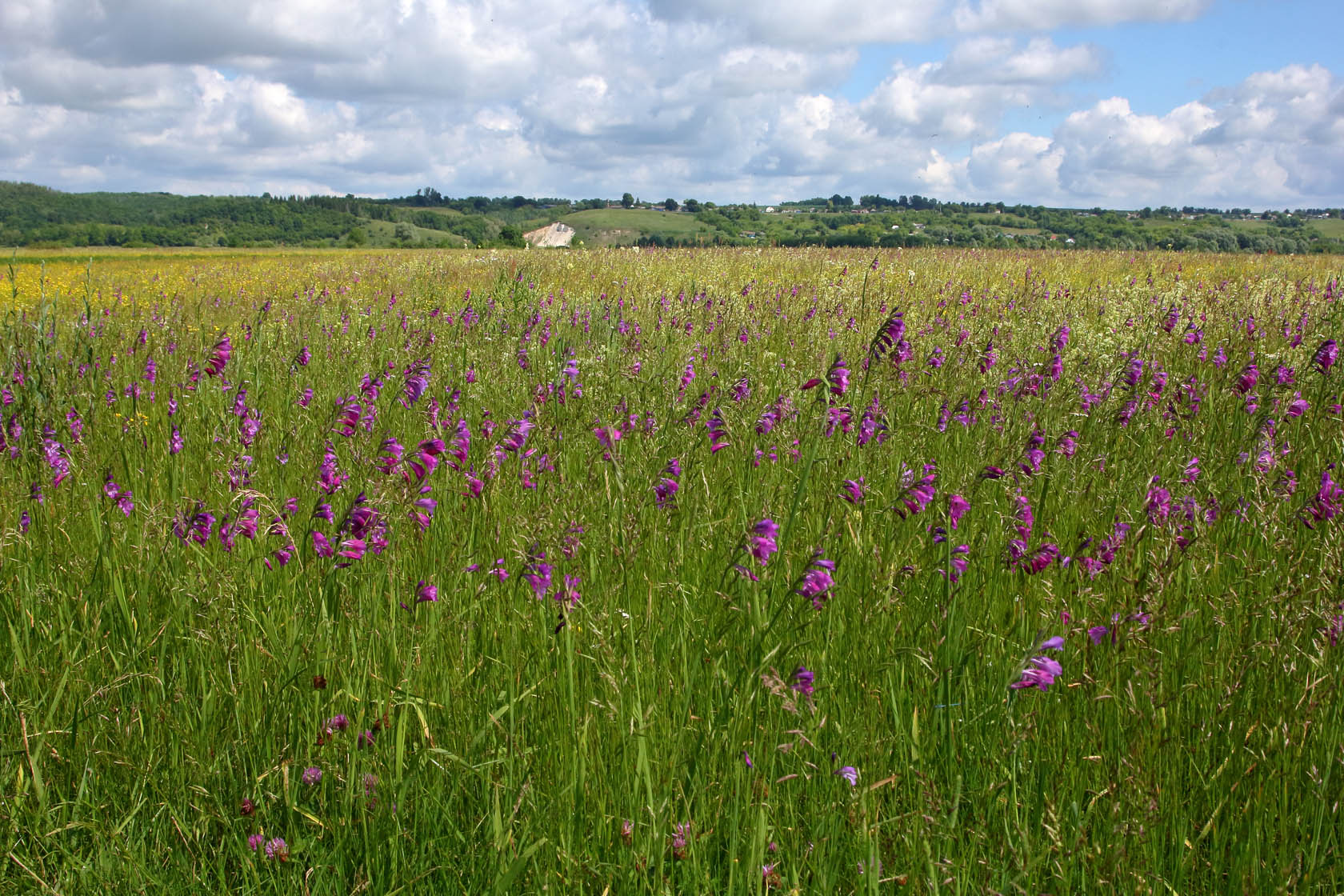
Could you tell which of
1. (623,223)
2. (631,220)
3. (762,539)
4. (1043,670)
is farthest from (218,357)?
(631,220)

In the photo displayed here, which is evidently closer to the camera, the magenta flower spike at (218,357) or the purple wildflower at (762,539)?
the purple wildflower at (762,539)

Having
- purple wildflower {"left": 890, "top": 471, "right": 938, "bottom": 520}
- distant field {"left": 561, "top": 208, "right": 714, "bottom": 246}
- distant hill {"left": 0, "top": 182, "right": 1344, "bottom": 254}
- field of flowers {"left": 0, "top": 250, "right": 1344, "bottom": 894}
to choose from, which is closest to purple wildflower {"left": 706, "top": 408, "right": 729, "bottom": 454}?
field of flowers {"left": 0, "top": 250, "right": 1344, "bottom": 894}

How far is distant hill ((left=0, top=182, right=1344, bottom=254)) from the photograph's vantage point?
2973 cm

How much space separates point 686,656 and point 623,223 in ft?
294

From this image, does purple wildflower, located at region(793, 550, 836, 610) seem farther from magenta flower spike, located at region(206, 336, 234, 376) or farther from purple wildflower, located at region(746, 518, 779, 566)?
magenta flower spike, located at region(206, 336, 234, 376)

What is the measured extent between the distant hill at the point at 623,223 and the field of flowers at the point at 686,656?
1671 cm

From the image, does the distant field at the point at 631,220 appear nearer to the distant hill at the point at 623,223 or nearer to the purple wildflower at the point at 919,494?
the distant hill at the point at 623,223

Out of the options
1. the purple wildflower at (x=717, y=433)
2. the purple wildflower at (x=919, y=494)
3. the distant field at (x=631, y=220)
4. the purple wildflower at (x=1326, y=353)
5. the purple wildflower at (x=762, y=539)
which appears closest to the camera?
the purple wildflower at (x=762, y=539)

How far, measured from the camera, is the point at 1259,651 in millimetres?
1897

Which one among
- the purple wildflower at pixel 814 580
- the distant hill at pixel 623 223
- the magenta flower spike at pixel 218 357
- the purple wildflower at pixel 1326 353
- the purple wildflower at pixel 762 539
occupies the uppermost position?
the distant hill at pixel 623 223

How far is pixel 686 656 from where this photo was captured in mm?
1764

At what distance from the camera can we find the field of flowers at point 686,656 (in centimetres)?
144

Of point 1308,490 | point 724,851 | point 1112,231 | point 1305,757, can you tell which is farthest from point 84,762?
point 1112,231

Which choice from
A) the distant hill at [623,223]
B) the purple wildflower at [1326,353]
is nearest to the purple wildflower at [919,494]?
the purple wildflower at [1326,353]
